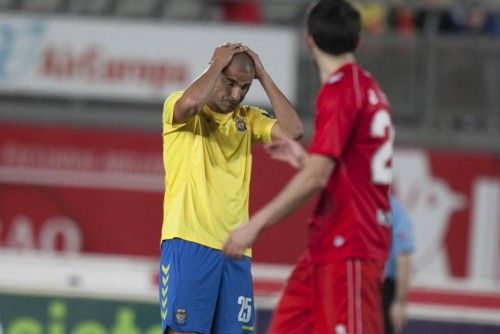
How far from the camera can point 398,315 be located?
10500 mm

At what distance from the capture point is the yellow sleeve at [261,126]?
7.38 metres

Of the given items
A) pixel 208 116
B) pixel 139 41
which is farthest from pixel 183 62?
pixel 208 116

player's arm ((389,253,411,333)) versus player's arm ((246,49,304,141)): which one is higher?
player's arm ((246,49,304,141))

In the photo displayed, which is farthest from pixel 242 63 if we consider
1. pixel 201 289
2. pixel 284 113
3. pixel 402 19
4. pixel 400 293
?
pixel 402 19

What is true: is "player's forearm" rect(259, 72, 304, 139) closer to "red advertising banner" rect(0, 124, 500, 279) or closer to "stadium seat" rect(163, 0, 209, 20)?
"red advertising banner" rect(0, 124, 500, 279)

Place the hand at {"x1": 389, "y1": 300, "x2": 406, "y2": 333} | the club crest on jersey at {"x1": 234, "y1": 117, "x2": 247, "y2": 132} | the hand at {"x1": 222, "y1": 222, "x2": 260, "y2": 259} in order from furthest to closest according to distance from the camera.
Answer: the hand at {"x1": 389, "y1": 300, "x2": 406, "y2": 333}, the club crest on jersey at {"x1": 234, "y1": 117, "x2": 247, "y2": 132}, the hand at {"x1": 222, "y1": 222, "x2": 260, "y2": 259}

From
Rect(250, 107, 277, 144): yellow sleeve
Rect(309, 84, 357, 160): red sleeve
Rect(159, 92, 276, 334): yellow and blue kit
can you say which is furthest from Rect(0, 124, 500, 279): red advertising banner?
Rect(309, 84, 357, 160): red sleeve

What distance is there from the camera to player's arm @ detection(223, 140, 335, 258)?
6016mm

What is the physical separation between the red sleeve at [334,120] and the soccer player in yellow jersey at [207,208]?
914 mm

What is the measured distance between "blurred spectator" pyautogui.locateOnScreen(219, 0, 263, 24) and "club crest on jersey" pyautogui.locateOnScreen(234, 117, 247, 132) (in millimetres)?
8618

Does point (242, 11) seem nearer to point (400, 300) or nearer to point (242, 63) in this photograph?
point (400, 300)

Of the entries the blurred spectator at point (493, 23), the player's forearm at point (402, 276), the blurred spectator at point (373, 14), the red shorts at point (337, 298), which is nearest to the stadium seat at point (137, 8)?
the blurred spectator at point (373, 14)

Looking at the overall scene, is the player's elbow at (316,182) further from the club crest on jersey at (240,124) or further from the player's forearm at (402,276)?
the player's forearm at (402,276)

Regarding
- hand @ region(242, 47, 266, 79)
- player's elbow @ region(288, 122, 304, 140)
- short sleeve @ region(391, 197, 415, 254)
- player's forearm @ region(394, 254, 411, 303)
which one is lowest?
player's forearm @ region(394, 254, 411, 303)
